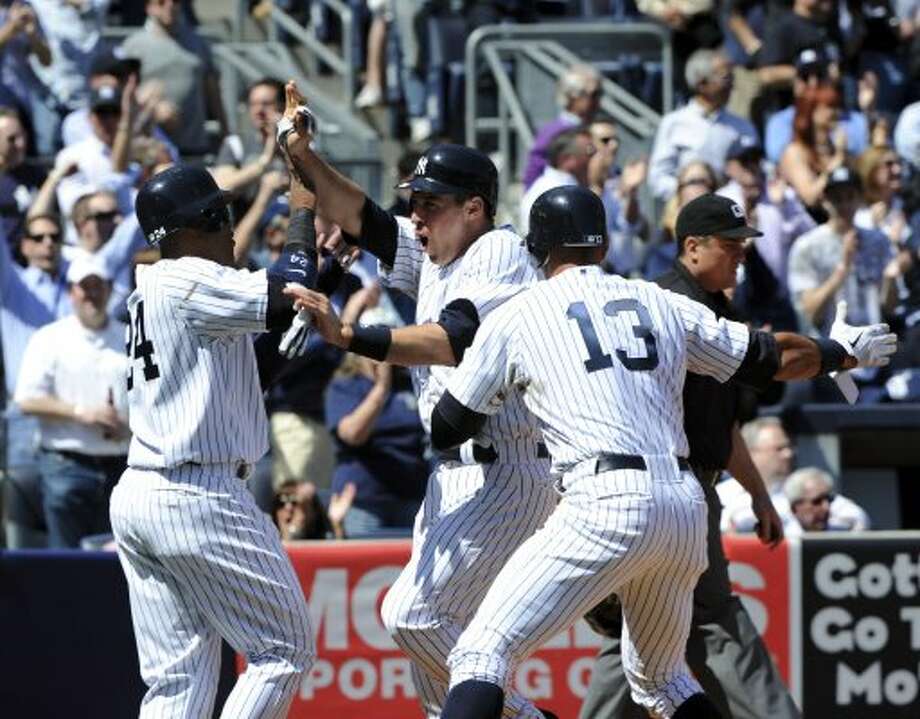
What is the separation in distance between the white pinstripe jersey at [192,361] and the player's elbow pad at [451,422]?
59 centimetres

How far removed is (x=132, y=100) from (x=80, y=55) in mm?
1675

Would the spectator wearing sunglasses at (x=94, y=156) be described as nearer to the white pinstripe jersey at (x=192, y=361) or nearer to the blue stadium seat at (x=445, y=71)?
the blue stadium seat at (x=445, y=71)

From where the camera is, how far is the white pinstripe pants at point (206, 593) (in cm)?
677

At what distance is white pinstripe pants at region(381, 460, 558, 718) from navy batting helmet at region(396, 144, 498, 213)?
888 millimetres

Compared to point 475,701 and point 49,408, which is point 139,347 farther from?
point 49,408

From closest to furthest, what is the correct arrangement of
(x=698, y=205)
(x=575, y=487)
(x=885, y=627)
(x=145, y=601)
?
(x=575, y=487)
(x=145, y=601)
(x=698, y=205)
(x=885, y=627)

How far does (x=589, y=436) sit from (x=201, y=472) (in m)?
1.23

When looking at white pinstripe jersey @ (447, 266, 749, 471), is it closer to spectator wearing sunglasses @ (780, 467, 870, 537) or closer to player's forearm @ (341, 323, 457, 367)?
player's forearm @ (341, 323, 457, 367)

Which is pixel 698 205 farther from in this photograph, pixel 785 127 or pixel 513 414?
pixel 785 127

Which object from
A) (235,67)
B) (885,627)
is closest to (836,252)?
(885,627)

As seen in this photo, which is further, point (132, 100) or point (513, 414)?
point (132, 100)

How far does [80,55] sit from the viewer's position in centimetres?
1323

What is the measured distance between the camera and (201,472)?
22.3ft

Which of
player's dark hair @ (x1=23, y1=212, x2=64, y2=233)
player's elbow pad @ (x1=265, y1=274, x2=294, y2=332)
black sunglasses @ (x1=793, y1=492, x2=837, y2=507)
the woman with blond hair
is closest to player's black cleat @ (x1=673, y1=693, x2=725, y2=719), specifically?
player's elbow pad @ (x1=265, y1=274, x2=294, y2=332)
